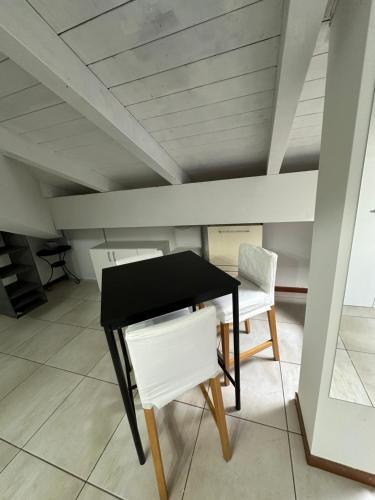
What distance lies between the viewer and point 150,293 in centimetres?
96

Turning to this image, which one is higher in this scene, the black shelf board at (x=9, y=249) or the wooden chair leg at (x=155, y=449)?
the black shelf board at (x=9, y=249)

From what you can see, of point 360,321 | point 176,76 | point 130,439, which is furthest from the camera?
point 130,439

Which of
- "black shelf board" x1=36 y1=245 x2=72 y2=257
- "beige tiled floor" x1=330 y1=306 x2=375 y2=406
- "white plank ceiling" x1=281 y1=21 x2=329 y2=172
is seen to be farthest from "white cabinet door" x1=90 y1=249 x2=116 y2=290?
"beige tiled floor" x1=330 y1=306 x2=375 y2=406

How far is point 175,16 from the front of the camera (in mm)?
670

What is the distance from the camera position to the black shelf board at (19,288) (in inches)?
105

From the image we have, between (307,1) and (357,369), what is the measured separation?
51.4 inches

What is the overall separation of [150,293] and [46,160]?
65.2 inches

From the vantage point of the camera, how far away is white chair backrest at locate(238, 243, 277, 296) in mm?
1386

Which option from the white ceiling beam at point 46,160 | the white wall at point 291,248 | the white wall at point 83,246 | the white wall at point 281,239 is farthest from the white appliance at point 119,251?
the white wall at point 291,248

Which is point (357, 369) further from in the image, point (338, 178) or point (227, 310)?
point (338, 178)

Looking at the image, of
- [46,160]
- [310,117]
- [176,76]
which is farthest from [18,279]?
[310,117]

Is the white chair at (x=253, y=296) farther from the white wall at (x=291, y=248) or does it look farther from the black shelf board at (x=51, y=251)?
the black shelf board at (x=51, y=251)

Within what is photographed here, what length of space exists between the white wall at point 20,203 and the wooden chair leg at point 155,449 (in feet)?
7.83

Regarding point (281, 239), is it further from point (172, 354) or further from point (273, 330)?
point (172, 354)
